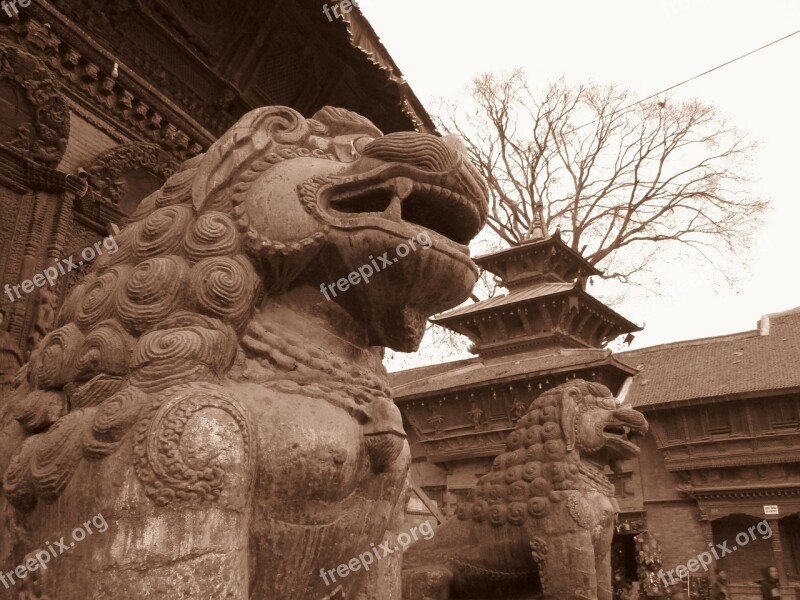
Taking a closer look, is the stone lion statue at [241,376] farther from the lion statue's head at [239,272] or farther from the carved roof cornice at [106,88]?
the carved roof cornice at [106,88]

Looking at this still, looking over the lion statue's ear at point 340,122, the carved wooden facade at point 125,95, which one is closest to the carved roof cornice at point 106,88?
the carved wooden facade at point 125,95

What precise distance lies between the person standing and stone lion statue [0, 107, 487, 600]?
12.1m

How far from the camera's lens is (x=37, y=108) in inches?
145

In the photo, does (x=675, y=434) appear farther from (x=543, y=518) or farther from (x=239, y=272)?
(x=239, y=272)

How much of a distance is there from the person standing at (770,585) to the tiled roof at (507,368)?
4.18 meters

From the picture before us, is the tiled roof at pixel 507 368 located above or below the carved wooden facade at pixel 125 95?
above

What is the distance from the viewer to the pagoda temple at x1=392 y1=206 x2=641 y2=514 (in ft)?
41.6

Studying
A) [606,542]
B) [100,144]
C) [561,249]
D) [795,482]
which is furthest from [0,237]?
[561,249]

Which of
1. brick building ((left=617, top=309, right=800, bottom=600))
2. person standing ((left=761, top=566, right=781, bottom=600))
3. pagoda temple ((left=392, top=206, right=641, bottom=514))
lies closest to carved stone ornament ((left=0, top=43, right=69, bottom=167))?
pagoda temple ((left=392, top=206, right=641, bottom=514))

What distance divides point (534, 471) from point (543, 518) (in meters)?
0.34

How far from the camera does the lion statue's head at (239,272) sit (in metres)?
1.67

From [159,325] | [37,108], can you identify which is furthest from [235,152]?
[37,108]

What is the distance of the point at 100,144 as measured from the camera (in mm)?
4125

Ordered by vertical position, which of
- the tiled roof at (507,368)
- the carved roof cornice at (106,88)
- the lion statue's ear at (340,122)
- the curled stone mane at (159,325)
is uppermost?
the tiled roof at (507,368)
